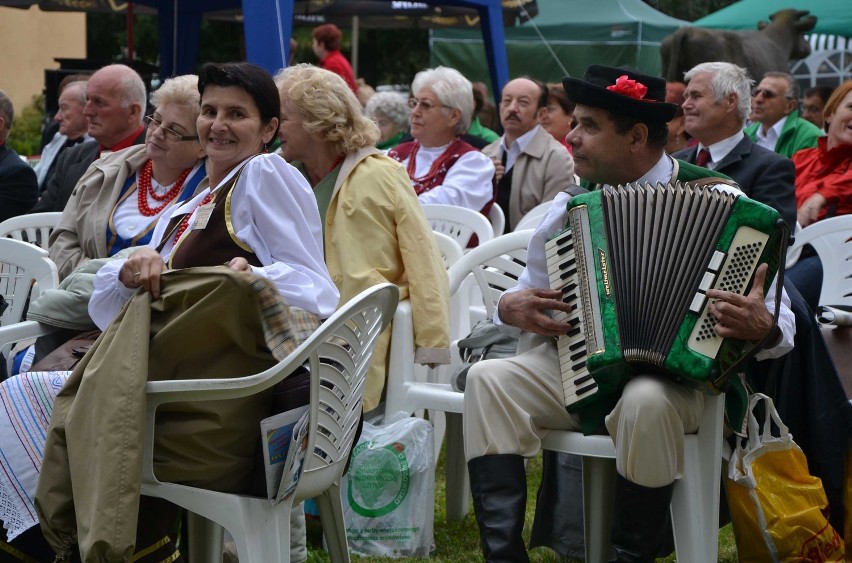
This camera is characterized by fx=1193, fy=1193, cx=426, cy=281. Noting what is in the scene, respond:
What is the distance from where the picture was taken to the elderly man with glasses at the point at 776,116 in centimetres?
814

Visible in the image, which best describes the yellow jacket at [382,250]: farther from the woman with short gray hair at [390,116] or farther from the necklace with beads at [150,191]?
the woman with short gray hair at [390,116]

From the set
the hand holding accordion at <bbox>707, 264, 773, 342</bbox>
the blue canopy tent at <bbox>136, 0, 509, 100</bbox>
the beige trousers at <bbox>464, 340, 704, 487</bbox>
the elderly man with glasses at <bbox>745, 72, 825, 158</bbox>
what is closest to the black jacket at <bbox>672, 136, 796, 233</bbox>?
the beige trousers at <bbox>464, 340, 704, 487</bbox>

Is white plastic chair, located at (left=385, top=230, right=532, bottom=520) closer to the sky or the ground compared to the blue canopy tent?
Result: closer to the ground

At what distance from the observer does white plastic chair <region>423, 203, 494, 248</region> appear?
5434 millimetres

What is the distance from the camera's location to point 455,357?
182 inches

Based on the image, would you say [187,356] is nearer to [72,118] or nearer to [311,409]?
[311,409]

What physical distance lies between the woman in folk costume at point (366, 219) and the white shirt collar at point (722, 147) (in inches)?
63.5

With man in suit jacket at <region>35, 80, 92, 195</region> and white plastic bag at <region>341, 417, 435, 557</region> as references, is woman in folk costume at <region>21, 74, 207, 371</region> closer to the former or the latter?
white plastic bag at <region>341, 417, 435, 557</region>

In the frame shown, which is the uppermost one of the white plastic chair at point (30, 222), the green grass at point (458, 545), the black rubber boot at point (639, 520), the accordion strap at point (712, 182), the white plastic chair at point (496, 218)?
the accordion strap at point (712, 182)


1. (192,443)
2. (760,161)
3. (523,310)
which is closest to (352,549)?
(523,310)

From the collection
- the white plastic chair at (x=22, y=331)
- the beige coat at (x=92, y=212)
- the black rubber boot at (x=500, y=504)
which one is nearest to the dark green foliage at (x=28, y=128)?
the beige coat at (x=92, y=212)

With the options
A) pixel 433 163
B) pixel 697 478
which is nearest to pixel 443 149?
pixel 433 163

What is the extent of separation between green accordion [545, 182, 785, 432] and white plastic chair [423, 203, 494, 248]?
2.10m

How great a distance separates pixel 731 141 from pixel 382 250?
190 centimetres
